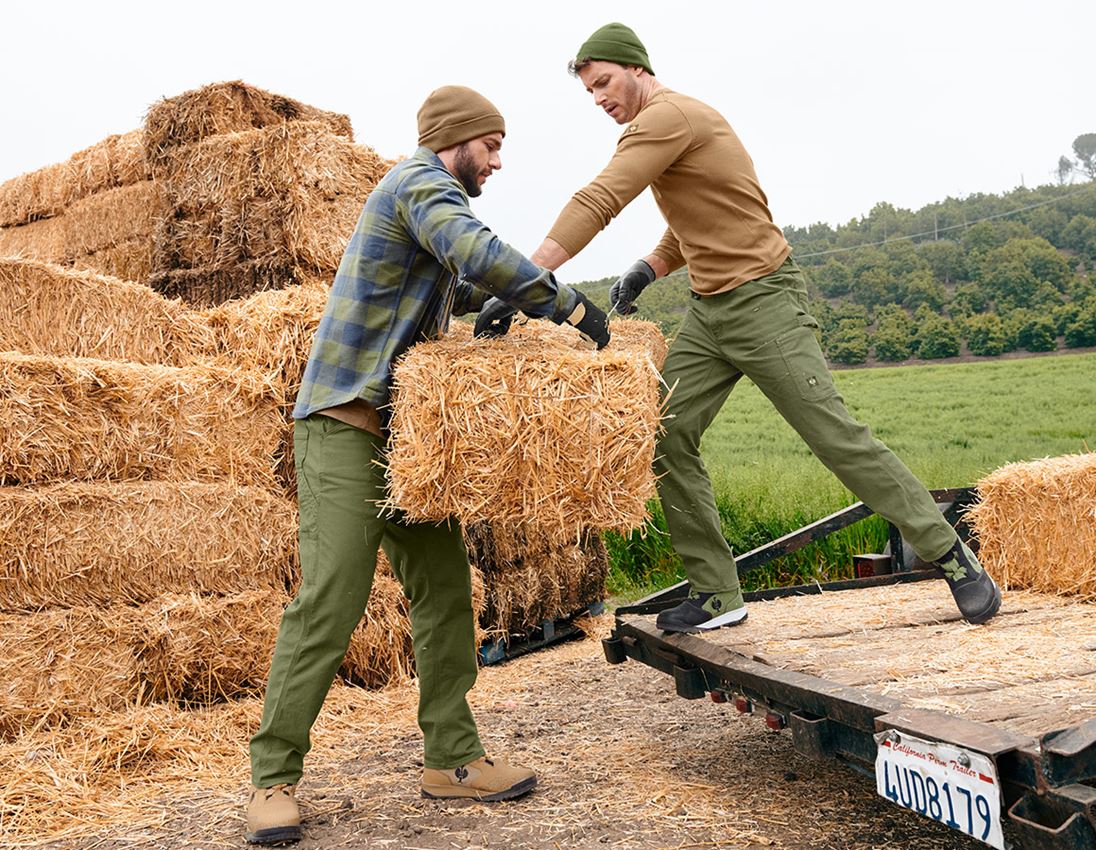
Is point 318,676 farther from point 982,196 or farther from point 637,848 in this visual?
point 982,196

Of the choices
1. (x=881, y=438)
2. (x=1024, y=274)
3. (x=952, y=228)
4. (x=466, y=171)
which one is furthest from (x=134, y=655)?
(x=952, y=228)

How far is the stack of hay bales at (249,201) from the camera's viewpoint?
20.6 ft

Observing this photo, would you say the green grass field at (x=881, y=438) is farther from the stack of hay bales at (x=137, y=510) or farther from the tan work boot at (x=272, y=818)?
the tan work boot at (x=272, y=818)

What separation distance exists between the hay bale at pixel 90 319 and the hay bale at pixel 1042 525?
425 centimetres

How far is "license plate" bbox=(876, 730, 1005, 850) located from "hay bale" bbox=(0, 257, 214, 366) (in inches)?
179

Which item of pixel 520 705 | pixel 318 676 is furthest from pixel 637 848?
pixel 520 705

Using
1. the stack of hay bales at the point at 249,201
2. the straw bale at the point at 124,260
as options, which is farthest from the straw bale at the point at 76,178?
the stack of hay bales at the point at 249,201

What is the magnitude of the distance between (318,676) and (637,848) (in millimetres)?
1123

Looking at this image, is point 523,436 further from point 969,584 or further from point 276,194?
point 276,194

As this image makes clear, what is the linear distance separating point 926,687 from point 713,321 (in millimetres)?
1553

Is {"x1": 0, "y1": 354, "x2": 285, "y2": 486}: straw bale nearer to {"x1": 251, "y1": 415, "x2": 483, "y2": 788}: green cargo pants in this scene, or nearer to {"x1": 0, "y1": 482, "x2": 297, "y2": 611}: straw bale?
{"x1": 0, "y1": 482, "x2": 297, "y2": 611}: straw bale

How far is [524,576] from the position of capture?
689 centimetres

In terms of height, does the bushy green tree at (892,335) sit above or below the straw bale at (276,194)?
above

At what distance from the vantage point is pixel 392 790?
392cm
